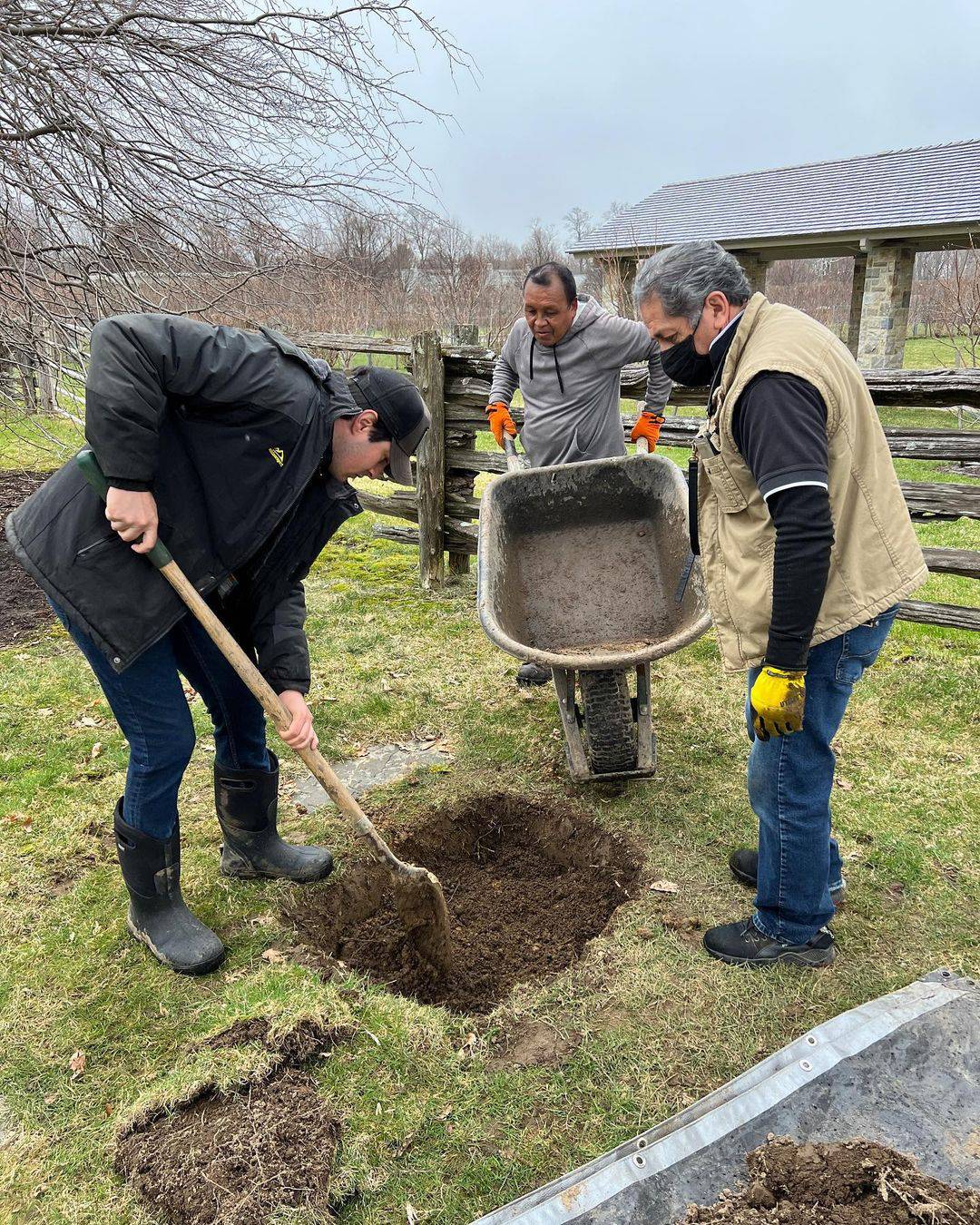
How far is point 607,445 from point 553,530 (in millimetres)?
635

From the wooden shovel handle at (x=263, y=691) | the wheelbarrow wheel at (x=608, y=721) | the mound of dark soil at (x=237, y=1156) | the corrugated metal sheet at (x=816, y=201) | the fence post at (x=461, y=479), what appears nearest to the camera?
the mound of dark soil at (x=237, y=1156)

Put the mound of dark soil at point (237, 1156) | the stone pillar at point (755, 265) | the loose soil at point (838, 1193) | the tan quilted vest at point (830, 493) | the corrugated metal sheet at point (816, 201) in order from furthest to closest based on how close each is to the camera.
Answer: the stone pillar at point (755, 265) → the corrugated metal sheet at point (816, 201) → the tan quilted vest at point (830, 493) → the mound of dark soil at point (237, 1156) → the loose soil at point (838, 1193)

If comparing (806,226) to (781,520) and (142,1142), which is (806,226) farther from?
(142,1142)

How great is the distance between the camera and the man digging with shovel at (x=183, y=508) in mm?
2238

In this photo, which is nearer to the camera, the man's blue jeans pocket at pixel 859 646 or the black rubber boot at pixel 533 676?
the man's blue jeans pocket at pixel 859 646

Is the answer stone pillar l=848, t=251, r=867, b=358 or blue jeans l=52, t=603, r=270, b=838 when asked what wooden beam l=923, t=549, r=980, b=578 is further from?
stone pillar l=848, t=251, r=867, b=358

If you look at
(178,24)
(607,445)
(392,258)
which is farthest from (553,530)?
(178,24)

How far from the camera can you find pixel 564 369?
459cm

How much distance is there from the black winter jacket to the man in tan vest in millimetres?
1026

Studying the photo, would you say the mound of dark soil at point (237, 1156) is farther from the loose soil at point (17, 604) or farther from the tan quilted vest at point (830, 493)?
the loose soil at point (17, 604)

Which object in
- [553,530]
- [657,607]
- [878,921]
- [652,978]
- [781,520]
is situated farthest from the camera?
[553,530]

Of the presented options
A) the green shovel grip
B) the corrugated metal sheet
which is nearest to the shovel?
the green shovel grip

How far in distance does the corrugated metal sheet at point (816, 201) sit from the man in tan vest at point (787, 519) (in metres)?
14.3

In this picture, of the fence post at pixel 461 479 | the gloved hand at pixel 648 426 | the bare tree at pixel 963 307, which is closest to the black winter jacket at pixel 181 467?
the gloved hand at pixel 648 426
